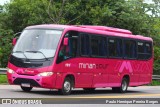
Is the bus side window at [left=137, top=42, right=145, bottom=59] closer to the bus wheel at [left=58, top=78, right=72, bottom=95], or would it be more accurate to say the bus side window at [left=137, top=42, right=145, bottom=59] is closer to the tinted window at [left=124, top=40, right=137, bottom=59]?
the tinted window at [left=124, top=40, right=137, bottom=59]

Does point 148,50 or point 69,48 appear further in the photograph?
point 148,50

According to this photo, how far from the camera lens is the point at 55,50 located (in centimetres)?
1756

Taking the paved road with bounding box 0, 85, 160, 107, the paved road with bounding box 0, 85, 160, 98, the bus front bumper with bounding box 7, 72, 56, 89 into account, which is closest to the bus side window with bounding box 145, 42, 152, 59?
the paved road with bounding box 0, 85, 160, 98

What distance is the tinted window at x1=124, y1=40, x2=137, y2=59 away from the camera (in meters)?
23.0

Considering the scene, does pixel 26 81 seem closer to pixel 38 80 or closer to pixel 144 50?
pixel 38 80

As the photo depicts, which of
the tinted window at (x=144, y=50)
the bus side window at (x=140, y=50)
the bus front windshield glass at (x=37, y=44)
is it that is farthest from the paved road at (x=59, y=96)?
the tinted window at (x=144, y=50)

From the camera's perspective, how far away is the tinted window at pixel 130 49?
75.6 feet

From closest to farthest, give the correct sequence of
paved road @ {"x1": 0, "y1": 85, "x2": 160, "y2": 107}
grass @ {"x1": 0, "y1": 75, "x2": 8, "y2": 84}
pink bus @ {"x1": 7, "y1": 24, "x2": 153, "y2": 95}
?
paved road @ {"x1": 0, "y1": 85, "x2": 160, "y2": 107}, pink bus @ {"x1": 7, "y1": 24, "x2": 153, "y2": 95}, grass @ {"x1": 0, "y1": 75, "x2": 8, "y2": 84}

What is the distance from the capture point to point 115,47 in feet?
72.1

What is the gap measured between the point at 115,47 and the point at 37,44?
17.0ft

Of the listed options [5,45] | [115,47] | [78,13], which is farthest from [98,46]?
[78,13]

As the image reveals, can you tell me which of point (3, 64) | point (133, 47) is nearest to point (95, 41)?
point (133, 47)

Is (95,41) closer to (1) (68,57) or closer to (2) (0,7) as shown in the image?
(1) (68,57)

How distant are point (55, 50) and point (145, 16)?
19.6 m
